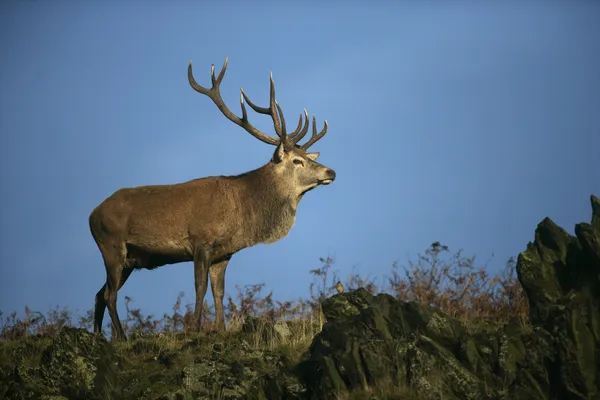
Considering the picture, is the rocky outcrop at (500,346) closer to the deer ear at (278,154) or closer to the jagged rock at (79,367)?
the jagged rock at (79,367)

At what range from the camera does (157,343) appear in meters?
9.83

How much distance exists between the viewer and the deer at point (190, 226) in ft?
42.2

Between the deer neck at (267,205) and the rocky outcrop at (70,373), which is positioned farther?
the deer neck at (267,205)

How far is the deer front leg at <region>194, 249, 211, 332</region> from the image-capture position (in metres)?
12.4

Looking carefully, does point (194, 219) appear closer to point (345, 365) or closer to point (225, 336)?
point (225, 336)

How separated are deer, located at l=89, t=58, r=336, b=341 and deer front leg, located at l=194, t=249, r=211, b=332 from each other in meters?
0.01

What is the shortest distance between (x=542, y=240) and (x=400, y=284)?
3.46 metres

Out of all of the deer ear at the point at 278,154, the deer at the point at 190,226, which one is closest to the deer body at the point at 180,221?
the deer at the point at 190,226

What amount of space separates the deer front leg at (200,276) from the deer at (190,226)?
0.05ft

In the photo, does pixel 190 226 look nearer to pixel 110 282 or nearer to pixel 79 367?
pixel 110 282

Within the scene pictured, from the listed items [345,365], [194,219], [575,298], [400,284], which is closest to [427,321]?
[345,365]

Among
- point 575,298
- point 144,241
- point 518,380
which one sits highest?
point 144,241

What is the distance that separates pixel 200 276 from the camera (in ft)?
41.5

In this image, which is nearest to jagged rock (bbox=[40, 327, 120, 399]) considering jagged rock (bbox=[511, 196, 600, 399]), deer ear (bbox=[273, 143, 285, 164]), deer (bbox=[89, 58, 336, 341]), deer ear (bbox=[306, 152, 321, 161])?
deer (bbox=[89, 58, 336, 341])
